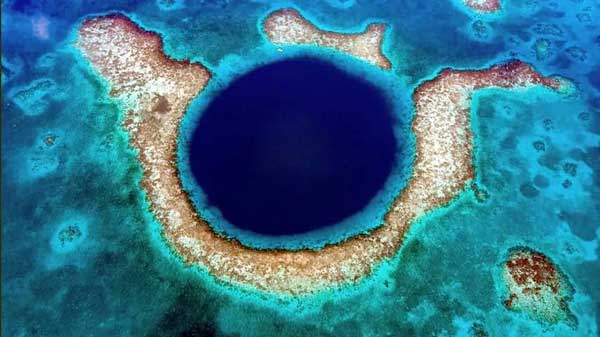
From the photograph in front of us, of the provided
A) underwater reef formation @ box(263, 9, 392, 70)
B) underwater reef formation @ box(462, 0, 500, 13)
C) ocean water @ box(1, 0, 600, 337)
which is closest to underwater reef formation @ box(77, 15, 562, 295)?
ocean water @ box(1, 0, 600, 337)

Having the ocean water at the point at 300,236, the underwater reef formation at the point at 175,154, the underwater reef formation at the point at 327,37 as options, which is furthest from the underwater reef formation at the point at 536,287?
the underwater reef formation at the point at 327,37

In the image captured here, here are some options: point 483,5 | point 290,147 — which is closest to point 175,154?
point 290,147

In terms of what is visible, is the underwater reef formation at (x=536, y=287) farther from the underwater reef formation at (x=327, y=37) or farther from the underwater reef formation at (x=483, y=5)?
A: the underwater reef formation at (x=483, y=5)

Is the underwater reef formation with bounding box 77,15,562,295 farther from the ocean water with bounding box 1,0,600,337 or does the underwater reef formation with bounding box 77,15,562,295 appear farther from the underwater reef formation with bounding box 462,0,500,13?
the underwater reef formation with bounding box 462,0,500,13

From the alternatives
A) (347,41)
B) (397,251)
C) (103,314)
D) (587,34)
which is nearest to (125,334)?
(103,314)

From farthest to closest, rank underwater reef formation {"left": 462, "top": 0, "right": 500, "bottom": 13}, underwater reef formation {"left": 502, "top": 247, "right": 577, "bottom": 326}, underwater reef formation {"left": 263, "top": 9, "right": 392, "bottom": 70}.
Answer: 1. underwater reef formation {"left": 462, "top": 0, "right": 500, "bottom": 13}
2. underwater reef formation {"left": 263, "top": 9, "right": 392, "bottom": 70}
3. underwater reef formation {"left": 502, "top": 247, "right": 577, "bottom": 326}

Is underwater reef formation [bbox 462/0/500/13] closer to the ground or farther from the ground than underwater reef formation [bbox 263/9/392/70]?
farther from the ground
